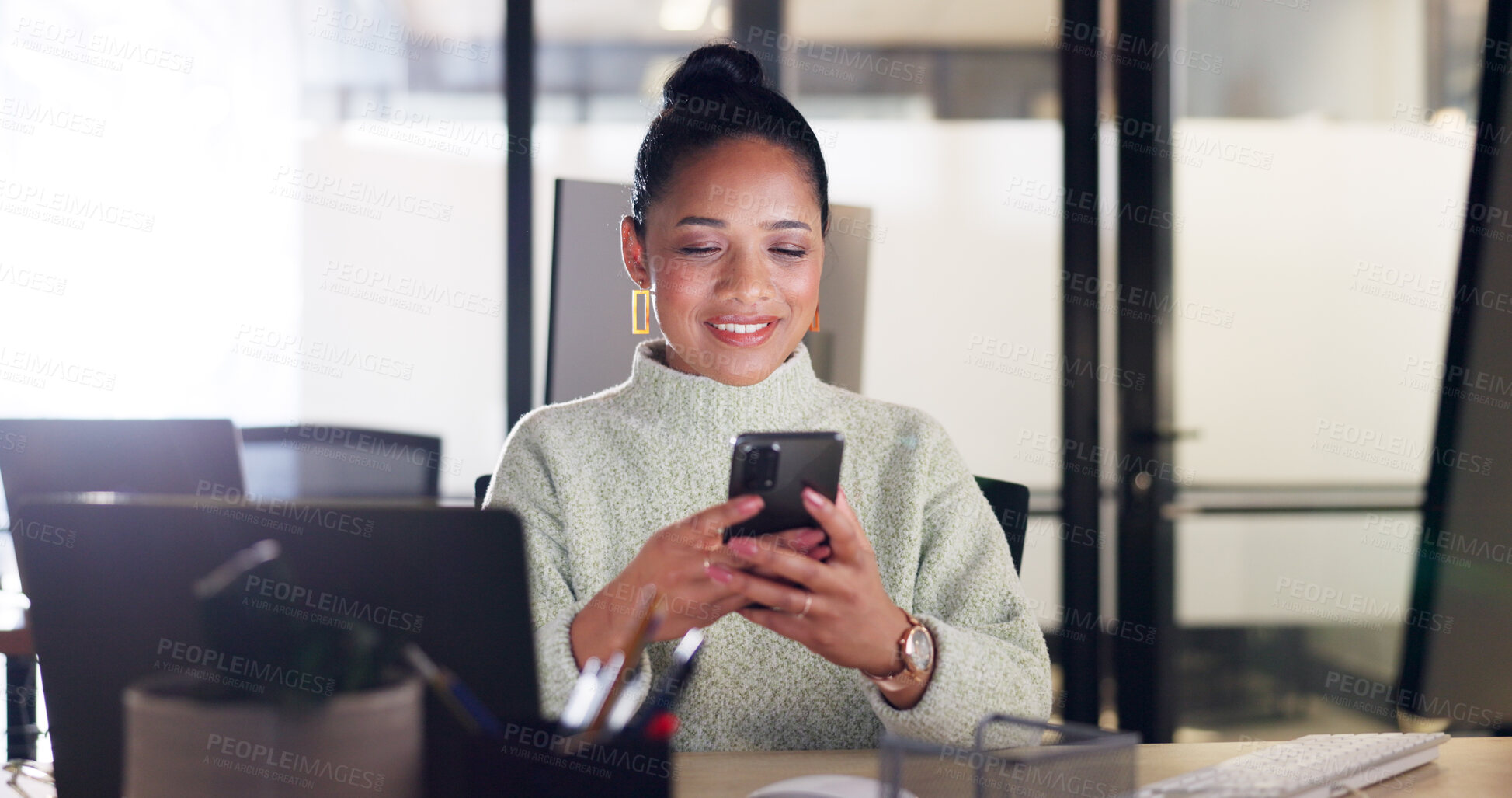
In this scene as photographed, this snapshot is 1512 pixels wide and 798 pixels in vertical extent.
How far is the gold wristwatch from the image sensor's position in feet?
3.67

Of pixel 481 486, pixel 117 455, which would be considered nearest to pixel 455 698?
pixel 481 486

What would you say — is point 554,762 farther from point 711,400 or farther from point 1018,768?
point 711,400

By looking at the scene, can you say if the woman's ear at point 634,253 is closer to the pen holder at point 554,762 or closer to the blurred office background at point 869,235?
the pen holder at point 554,762

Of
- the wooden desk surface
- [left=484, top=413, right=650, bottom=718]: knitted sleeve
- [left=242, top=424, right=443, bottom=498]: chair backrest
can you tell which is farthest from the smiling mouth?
[left=242, top=424, right=443, bottom=498]: chair backrest

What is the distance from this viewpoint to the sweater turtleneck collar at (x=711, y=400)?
1.41 metres

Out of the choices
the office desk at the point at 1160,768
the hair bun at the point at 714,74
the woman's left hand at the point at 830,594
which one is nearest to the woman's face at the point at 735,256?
the hair bun at the point at 714,74

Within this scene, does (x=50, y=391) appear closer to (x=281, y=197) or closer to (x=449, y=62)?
(x=281, y=197)

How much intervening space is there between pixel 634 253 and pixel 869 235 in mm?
1682

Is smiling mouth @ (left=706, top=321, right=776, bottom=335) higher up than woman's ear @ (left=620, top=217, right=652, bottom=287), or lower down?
lower down

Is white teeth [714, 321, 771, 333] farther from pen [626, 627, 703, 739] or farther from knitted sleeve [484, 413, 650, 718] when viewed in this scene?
pen [626, 627, 703, 739]

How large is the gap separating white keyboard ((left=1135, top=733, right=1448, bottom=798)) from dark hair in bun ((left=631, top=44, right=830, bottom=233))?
0.80m

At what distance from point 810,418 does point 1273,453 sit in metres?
2.23

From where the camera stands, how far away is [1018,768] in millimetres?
756

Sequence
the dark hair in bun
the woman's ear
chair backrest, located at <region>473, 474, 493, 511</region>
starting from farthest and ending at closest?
chair backrest, located at <region>473, 474, 493, 511</region> → the woman's ear → the dark hair in bun
